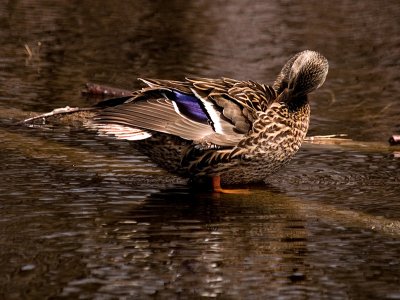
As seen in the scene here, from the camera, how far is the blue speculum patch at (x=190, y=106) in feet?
24.6

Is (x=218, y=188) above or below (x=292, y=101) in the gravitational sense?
below

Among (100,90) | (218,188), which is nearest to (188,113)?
(218,188)

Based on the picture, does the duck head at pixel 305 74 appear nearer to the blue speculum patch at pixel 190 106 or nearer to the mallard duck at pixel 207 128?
the mallard duck at pixel 207 128

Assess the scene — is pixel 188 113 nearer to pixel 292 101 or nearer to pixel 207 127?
pixel 207 127

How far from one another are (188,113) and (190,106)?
74 mm

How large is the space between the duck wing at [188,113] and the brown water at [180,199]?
0.45 meters

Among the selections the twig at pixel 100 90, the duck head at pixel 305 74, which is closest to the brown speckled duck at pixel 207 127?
the duck head at pixel 305 74

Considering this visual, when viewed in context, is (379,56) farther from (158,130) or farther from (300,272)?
(300,272)

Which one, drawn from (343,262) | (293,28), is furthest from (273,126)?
(293,28)

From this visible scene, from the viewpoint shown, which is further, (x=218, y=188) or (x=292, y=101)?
(x=292, y=101)

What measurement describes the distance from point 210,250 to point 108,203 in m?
1.21

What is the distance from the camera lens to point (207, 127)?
7512mm

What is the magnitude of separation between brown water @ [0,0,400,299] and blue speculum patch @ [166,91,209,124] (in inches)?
22.0

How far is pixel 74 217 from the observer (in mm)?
6684
